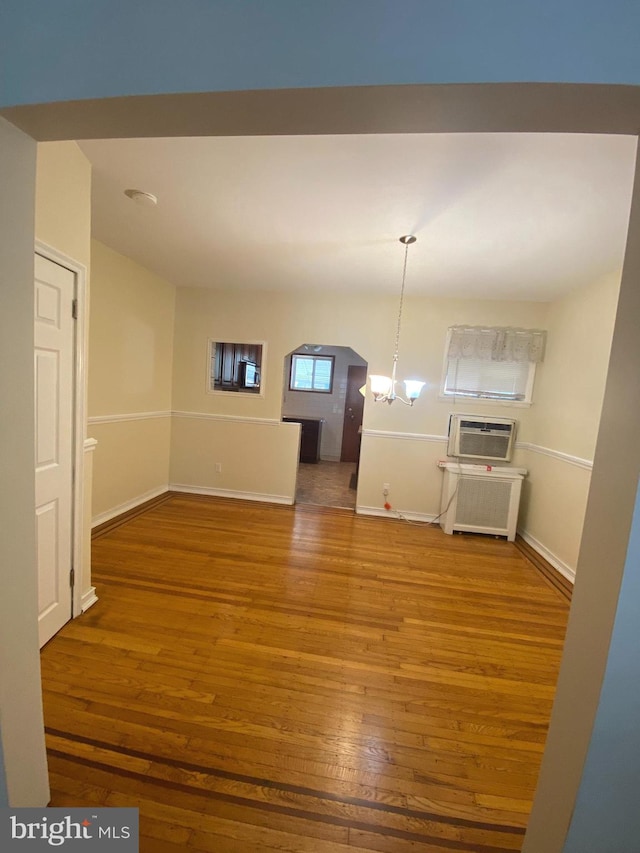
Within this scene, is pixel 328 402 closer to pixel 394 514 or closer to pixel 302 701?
pixel 394 514

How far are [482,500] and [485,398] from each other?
1.17m

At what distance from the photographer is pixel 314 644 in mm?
1839

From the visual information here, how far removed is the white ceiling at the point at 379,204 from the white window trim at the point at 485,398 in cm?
84

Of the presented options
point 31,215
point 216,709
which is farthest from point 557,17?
point 216,709

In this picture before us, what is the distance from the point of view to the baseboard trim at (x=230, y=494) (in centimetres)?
413

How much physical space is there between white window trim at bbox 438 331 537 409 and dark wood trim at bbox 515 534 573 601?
4.99ft

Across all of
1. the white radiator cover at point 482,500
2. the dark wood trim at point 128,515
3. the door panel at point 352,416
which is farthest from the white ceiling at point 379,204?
the door panel at point 352,416

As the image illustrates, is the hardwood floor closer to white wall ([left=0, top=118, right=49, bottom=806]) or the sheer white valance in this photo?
white wall ([left=0, top=118, right=49, bottom=806])

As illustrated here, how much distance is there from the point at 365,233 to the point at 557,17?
1886 mm

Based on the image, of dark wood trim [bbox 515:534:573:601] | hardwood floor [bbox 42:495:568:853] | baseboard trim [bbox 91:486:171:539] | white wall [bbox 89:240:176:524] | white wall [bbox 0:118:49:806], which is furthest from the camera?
baseboard trim [bbox 91:486:171:539]

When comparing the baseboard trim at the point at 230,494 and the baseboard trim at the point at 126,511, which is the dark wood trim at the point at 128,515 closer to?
the baseboard trim at the point at 126,511

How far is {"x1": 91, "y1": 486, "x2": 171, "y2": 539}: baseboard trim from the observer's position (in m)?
3.04

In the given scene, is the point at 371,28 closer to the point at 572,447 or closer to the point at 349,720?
the point at 349,720

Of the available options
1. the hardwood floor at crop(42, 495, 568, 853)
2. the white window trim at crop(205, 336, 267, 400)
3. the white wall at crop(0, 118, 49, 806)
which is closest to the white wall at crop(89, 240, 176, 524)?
the white window trim at crop(205, 336, 267, 400)
